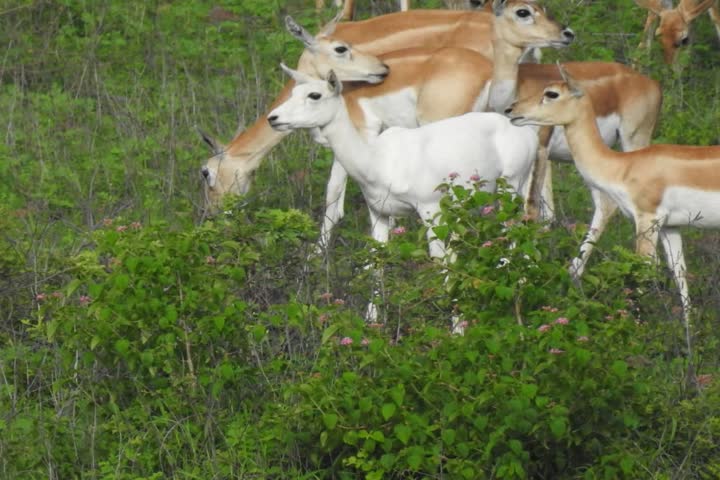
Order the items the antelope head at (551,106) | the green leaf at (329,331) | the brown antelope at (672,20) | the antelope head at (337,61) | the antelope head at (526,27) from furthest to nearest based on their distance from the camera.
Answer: the brown antelope at (672,20), the antelope head at (337,61), the antelope head at (526,27), the antelope head at (551,106), the green leaf at (329,331)

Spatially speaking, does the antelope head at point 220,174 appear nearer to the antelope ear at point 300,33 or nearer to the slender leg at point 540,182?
the antelope ear at point 300,33

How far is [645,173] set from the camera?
335 inches

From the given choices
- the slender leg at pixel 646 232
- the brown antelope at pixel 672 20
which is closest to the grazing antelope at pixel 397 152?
the slender leg at pixel 646 232

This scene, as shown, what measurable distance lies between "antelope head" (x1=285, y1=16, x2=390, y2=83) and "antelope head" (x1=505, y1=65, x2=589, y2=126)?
43.7 inches

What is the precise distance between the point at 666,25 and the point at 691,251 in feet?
11.3

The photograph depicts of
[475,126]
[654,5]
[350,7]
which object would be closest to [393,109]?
[475,126]

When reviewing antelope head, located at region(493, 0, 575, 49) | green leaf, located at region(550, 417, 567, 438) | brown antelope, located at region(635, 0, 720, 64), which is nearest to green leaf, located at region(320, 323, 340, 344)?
green leaf, located at region(550, 417, 567, 438)

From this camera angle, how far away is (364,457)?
20.1 ft

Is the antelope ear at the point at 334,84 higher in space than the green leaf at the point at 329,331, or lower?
lower

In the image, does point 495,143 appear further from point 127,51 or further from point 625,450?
point 127,51

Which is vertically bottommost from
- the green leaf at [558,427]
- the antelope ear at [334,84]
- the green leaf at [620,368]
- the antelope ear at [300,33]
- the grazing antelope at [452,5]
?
the grazing antelope at [452,5]

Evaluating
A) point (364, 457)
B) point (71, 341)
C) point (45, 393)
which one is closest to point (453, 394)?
point (364, 457)

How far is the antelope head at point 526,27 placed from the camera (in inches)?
378

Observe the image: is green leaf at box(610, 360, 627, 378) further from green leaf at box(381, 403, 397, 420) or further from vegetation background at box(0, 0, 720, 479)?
green leaf at box(381, 403, 397, 420)
